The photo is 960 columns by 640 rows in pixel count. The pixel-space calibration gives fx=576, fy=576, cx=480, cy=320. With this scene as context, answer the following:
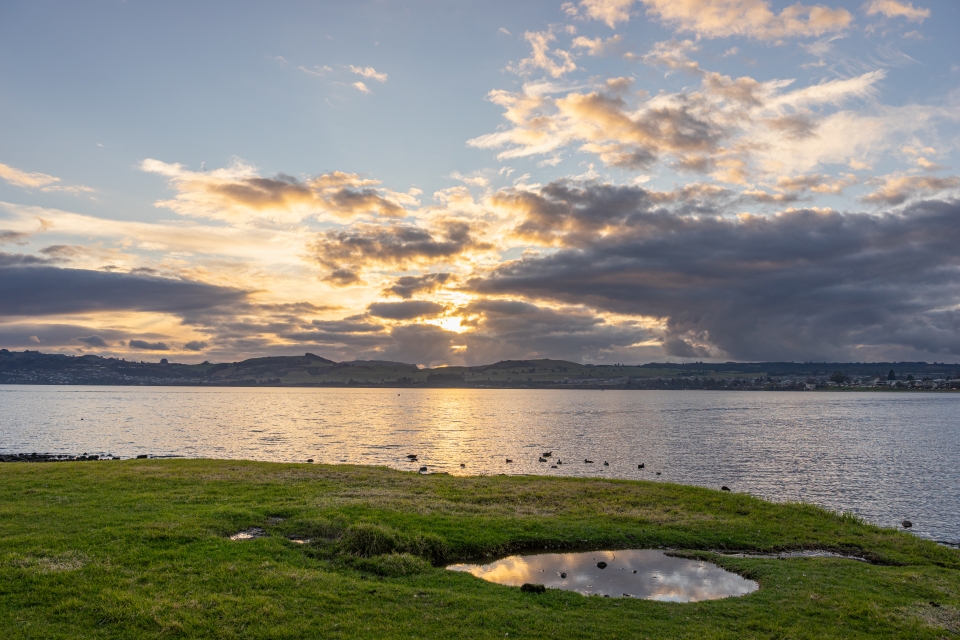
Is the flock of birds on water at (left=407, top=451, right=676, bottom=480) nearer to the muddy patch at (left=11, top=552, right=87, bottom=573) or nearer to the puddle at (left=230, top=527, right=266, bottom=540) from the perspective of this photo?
the puddle at (left=230, top=527, right=266, bottom=540)

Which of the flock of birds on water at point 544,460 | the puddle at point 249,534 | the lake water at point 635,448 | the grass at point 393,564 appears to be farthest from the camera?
the flock of birds on water at point 544,460

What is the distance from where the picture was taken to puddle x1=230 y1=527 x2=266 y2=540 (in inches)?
958

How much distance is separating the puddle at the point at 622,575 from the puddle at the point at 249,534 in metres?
8.49

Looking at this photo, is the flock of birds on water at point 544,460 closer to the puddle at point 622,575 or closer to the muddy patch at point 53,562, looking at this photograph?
the puddle at point 622,575

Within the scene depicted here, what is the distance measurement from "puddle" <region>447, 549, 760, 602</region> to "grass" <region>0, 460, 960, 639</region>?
4.04 ft

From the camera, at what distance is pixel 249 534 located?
24.9m

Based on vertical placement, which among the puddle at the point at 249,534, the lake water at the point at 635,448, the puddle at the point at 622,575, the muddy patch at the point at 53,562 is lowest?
the lake water at the point at 635,448

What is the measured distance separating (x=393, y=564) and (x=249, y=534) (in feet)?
25.5

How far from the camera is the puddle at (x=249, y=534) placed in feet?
79.8

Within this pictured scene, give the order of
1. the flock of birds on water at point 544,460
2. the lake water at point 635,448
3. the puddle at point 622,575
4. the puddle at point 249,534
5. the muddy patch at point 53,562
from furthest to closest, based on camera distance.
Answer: the flock of birds on water at point 544,460 → the lake water at point 635,448 → the puddle at point 249,534 → the puddle at point 622,575 → the muddy patch at point 53,562

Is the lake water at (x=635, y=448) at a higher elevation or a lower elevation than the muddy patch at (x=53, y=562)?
lower

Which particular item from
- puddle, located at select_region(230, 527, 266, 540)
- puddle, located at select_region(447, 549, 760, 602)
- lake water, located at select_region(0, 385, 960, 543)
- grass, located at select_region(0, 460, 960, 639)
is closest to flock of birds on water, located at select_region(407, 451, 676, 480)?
lake water, located at select_region(0, 385, 960, 543)

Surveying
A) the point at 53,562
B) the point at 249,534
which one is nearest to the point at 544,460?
the point at 249,534

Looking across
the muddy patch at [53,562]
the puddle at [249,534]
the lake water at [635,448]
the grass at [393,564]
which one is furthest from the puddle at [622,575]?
the lake water at [635,448]
